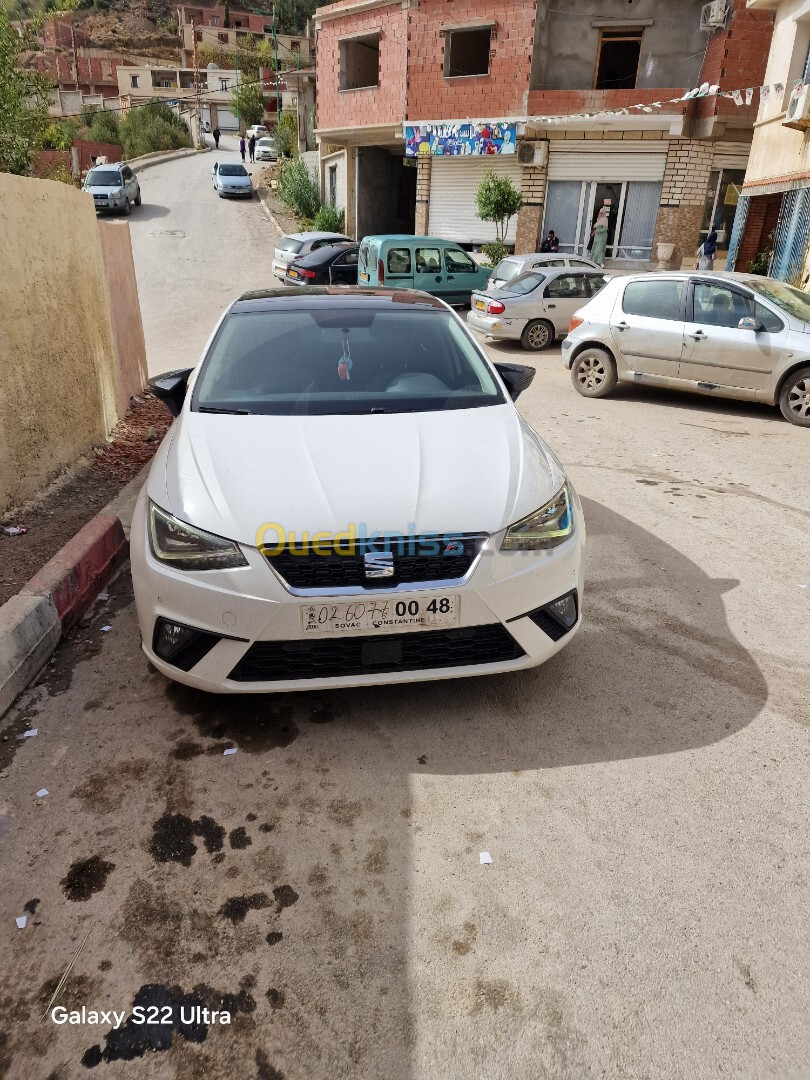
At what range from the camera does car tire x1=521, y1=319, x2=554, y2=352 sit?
40.8 ft

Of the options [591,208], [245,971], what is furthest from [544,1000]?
[591,208]

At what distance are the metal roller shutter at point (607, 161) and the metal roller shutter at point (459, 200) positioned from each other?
1.72 meters

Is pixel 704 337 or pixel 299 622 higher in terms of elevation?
pixel 704 337

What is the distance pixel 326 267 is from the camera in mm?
17391

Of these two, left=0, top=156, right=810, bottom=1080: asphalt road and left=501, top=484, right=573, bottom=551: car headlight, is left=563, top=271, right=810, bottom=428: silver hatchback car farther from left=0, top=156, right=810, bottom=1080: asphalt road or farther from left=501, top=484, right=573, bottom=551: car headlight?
left=501, top=484, right=573, bottom=551: car headlight

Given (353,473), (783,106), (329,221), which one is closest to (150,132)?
(329,221)

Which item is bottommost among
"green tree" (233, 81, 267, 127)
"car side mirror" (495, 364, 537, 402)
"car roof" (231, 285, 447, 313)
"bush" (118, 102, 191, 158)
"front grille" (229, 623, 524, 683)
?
"front grille" (229, 623, 524, 683)

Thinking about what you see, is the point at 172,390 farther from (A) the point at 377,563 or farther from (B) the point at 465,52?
(B) the point at 465,52

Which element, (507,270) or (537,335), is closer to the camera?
(537,335)

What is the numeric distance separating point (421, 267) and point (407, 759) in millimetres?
13987

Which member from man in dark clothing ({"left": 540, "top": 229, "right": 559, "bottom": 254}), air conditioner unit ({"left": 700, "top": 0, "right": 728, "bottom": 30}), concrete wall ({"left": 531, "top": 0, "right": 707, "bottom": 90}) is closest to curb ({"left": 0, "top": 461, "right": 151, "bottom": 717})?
man in dark clothing ({"left": 540, "top": 229, "right": 559, "bottom": 254})

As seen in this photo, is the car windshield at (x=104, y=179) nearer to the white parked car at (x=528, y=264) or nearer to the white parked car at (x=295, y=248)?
the white parked car at (x=295, y=248)

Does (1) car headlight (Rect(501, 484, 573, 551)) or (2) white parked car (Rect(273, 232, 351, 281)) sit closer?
(1) car headlight (Rect(501, 484, 573, 551))

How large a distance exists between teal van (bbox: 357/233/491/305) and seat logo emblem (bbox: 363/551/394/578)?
13.1 m
